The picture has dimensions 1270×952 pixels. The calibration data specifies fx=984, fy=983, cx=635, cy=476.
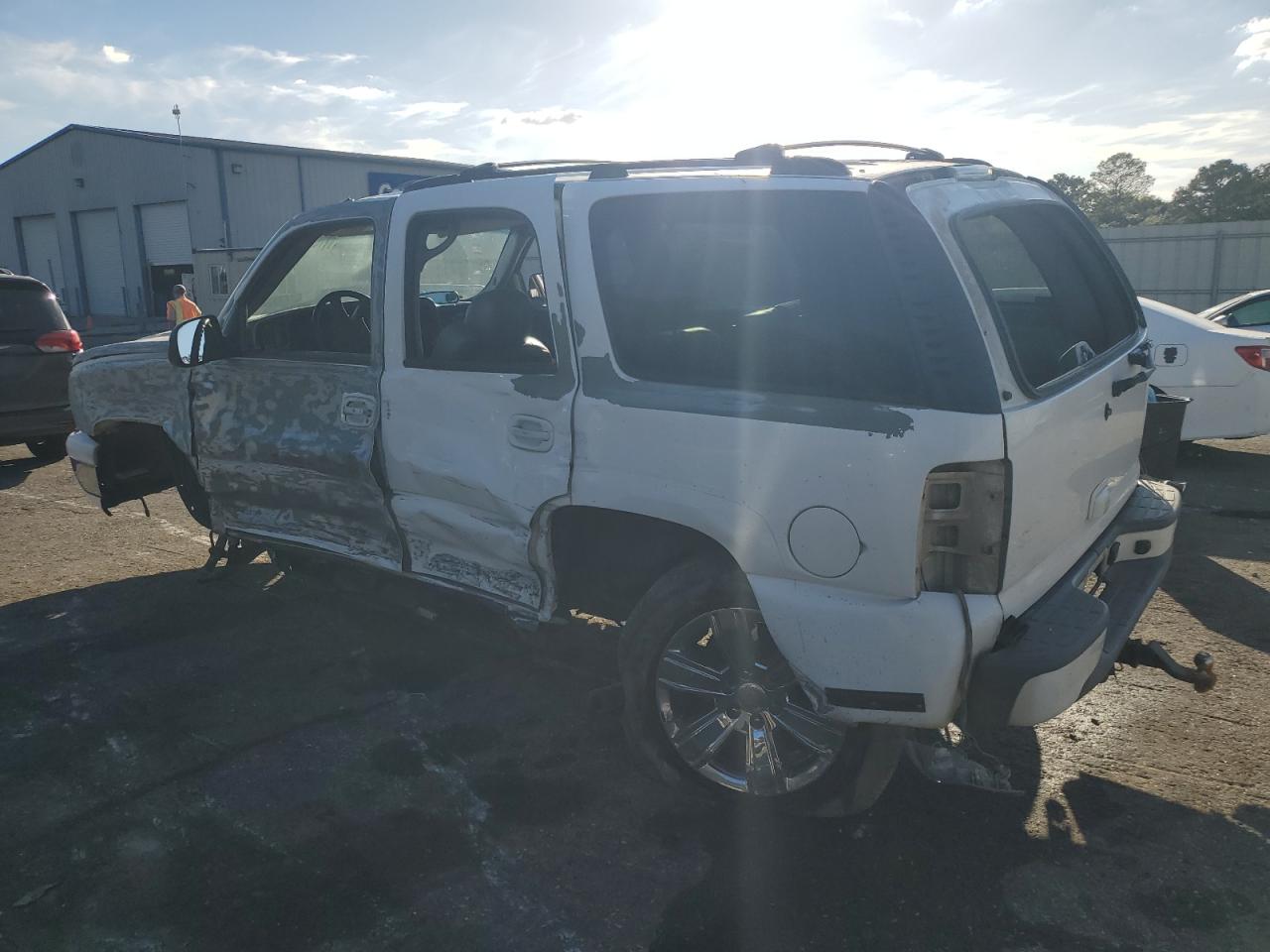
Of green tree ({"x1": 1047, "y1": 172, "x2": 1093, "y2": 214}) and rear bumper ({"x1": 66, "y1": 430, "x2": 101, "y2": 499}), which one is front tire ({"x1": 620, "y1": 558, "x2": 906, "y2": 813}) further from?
green tree ({"x1": 1047, "y1": 172, "x2": 1093, "y2": 214})

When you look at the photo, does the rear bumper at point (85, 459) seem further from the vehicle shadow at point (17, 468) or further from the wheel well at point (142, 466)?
the vehicle shadow at point (17, 468)

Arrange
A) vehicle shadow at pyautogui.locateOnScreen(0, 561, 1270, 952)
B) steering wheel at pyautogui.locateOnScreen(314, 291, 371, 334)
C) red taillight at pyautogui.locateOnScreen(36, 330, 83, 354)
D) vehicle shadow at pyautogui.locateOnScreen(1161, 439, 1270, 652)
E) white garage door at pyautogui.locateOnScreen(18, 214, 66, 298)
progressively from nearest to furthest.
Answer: vehicle shadow at pyautogui.locateOnScreen(0, 561, 1270, 952) < steering wheel at pyautogui.locateOnScreen(314, 291, 371, 334) < vehicle shadow at pyautogui.locateOnScreen(1161, 439, 1270, 652) < red taillight at pyautogui.locateOnScreen(36, 330, 83, 354) < white garage door at pyautogui.locateOnScreen(18, 214, 66, 298)

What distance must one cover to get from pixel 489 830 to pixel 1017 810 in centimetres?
172

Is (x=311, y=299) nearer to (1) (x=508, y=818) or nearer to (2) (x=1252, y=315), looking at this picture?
(1) (x=508, y=818)

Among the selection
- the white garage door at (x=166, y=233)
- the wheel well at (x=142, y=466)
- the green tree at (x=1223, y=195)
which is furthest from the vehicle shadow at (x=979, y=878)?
the green tree at (x=1223, y=195)

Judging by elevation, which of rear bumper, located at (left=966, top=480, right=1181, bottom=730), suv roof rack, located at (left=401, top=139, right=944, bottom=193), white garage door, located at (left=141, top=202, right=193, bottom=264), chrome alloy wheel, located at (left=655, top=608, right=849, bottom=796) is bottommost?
chrome alloy wheel, located at (left=655, top=608, right=849, bottom=796)

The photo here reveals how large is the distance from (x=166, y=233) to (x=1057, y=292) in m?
34.1

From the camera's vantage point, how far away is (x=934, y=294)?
2.58m

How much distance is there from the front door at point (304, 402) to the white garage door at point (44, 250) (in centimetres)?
3673

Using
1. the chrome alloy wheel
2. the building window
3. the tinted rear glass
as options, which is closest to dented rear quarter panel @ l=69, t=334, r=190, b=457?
the chrome alloy wheel

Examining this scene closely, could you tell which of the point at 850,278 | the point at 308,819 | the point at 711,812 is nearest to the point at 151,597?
the point at 308,819

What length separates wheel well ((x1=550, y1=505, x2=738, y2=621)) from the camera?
3336 mm

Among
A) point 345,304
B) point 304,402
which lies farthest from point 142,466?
point 304,402

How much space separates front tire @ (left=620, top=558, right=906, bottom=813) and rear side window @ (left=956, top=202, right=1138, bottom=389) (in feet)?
4.39
